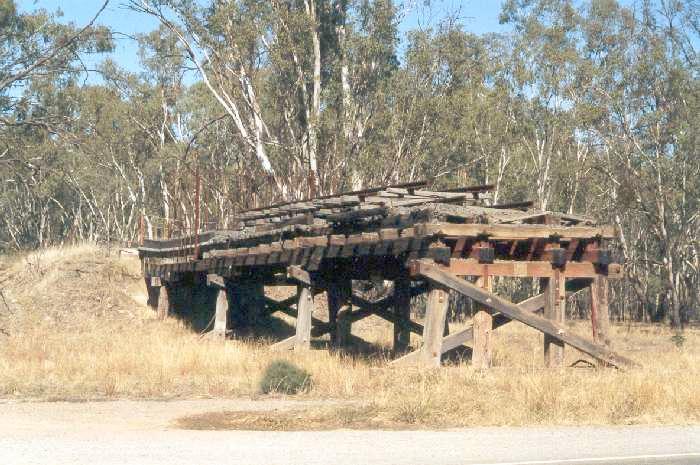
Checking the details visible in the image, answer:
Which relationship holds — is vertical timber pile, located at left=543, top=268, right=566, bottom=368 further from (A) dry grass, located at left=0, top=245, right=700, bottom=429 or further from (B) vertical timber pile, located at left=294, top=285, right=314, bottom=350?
(B) vertical timber pile, located at left=294, top=285, right=314, bottom=350

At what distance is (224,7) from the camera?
112 ft

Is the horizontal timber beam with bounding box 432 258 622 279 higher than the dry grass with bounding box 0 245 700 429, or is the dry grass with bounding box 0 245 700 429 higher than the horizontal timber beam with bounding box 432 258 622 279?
the horizontal timber beam with bounding box 432 258 622 279

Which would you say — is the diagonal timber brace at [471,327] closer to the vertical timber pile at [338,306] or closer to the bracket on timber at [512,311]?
the bracket on timber at [512,311]

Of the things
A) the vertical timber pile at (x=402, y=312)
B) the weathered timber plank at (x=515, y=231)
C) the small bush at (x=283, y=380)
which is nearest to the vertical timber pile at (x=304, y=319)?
the vertical timber pile at (x=402, y=312)

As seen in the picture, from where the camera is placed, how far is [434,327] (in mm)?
14852

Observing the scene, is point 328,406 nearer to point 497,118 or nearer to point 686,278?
point 497,118

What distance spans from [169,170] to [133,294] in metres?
16.1

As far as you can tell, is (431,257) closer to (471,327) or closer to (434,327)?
(434,327)

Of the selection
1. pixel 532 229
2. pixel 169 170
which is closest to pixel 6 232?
pixel 169 170

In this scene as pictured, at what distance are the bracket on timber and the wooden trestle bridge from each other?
0.05 ft

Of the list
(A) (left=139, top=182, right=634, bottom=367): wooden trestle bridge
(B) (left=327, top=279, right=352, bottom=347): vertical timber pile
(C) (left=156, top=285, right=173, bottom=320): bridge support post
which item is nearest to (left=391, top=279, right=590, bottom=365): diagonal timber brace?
(A) (left=139, top=182, right=634, bottom=367): wooden trestle bridge

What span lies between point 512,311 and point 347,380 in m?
2.82

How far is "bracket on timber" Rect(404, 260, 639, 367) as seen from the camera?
14758mm

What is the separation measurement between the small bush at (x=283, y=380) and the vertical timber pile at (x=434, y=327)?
1888mm
